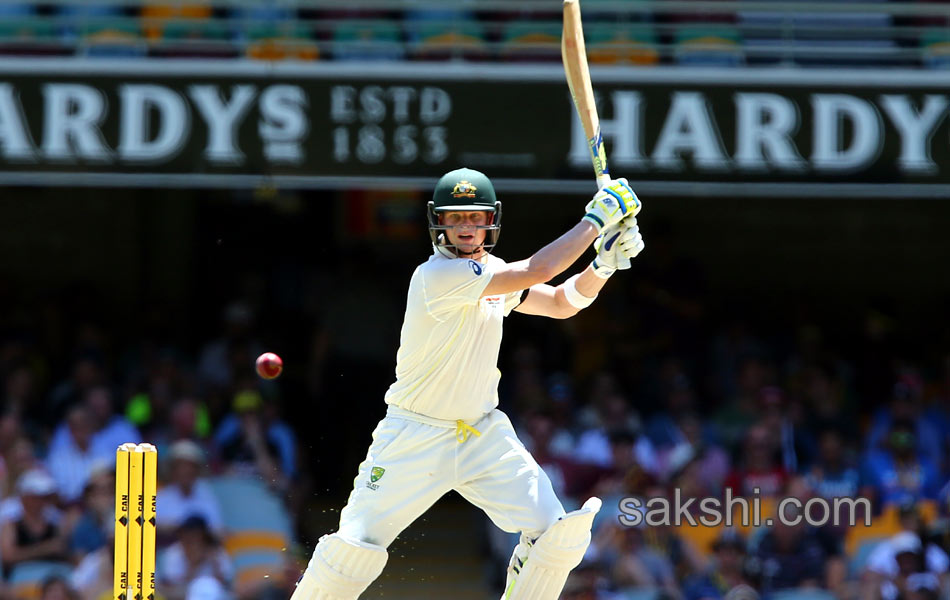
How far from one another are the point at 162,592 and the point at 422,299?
3.30 metres

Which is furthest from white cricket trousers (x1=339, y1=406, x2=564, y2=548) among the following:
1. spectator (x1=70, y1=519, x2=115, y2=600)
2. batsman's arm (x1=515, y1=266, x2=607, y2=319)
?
spectator (x1=70, y1=519, x2=115, y2=600)

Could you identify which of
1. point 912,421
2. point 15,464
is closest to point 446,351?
point 15,464

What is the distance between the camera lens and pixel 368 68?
793 centimetres

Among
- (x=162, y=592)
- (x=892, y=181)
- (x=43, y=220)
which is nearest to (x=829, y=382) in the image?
(x=892, y=181)

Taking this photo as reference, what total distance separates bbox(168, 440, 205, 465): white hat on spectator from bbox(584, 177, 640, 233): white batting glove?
378 cm

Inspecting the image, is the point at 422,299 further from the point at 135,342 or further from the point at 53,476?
the point at 135,342

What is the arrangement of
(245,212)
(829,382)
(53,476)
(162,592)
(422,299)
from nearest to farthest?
(422,299) → (162,592) → (53,476) → (829,382) → (245,212)

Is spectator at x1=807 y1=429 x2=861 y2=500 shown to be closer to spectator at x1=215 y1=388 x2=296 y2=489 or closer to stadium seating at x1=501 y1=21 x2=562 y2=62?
stadium seating at x1=501 y1=21 x2=562 y2=62

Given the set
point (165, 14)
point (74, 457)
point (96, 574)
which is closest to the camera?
point (96, 574)

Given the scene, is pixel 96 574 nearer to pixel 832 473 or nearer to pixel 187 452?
pixel 187 452

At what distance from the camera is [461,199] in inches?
195

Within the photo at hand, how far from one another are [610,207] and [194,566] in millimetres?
3703

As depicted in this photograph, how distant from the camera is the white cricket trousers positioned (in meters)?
4.96

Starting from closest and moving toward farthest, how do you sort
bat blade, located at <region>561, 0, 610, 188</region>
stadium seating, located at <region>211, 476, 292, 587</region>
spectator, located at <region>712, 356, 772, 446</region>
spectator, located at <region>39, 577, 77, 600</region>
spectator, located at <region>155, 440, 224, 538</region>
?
bat blade, located at <region>561, 0, 610, 188</region>, spectator, located at <region>39, 577, 77, 600</region>, stadium seating, located at <region>211, 476, 292, 587</region>, spectator, located at <region>155, 440, 224, 538</region>, spectator, located at <region>712, 356, 772, 446</region>
